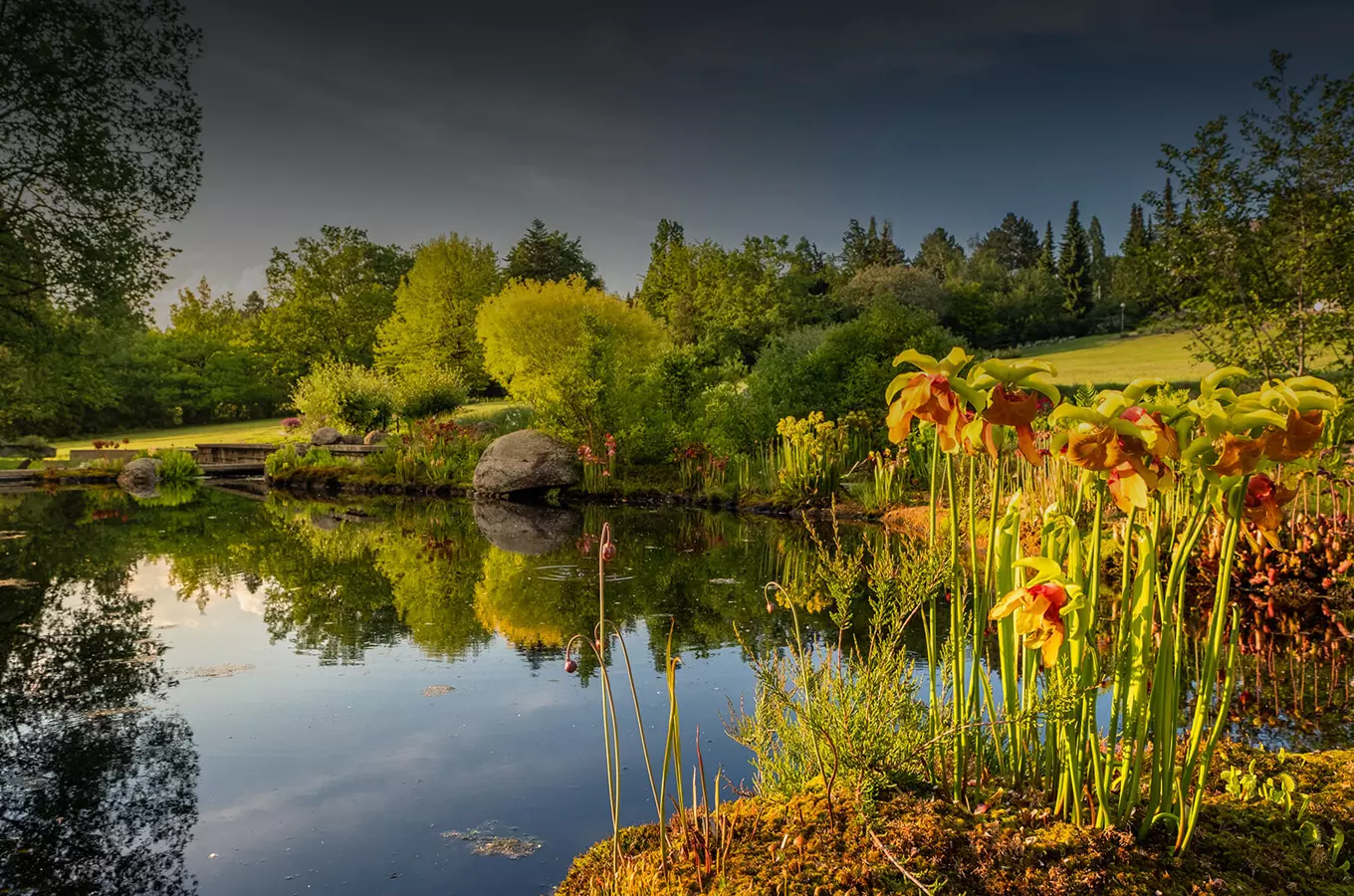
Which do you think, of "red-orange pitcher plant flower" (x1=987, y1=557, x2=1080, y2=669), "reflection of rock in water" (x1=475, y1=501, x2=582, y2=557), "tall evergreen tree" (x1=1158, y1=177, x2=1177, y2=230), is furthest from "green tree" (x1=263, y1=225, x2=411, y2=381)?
"red-orange pitcher plant flower" (x1=987, y1=557, x2=1080, y2=669)

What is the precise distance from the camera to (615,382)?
15102mm

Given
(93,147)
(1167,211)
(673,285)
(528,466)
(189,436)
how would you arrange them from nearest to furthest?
(1167,211) < (93,147) < (528,466) < (189,436) < (673,285)

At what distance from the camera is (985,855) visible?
1.88 m

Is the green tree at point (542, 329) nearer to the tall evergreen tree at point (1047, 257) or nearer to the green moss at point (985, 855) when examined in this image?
the green moss at point (985, 855)

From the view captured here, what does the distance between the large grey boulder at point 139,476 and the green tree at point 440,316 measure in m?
13.7

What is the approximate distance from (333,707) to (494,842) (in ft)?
6.47

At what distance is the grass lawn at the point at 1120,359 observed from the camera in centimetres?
2707

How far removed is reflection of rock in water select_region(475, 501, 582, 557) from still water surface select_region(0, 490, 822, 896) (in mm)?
217

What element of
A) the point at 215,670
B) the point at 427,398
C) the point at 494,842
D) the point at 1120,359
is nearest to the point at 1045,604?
the point at 494,842

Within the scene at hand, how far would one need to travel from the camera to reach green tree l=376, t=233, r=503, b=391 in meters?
33.2

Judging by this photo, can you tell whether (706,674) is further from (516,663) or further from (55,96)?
(55,96)

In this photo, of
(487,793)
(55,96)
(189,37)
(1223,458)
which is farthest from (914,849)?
(189,37)

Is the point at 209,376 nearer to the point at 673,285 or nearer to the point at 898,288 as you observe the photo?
the point at 673,285

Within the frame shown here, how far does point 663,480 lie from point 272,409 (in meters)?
31.8
